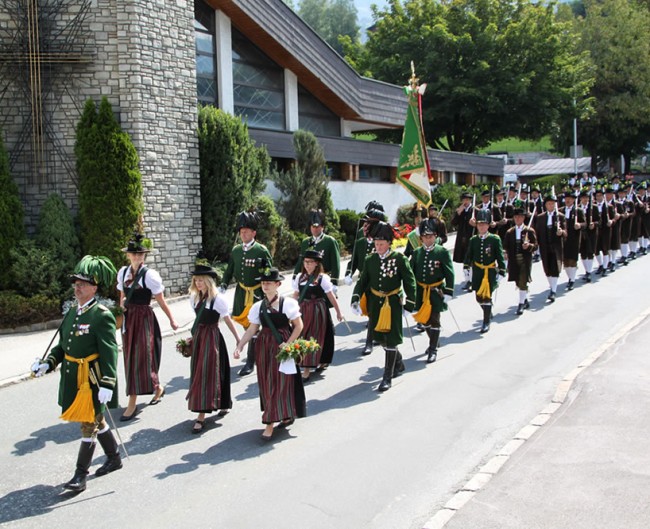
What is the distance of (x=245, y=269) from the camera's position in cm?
1068

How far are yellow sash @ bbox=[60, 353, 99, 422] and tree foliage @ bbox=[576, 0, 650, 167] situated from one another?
149 ft

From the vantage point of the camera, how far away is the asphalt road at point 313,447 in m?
6.06

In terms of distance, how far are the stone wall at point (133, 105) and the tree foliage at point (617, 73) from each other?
36412mm

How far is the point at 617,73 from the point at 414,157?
36998 millimetres

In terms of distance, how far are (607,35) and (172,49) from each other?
39118mm

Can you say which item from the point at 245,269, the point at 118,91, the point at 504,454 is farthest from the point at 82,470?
the point at 118,91

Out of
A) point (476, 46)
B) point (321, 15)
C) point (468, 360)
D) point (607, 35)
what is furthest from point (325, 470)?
point (321, 15)

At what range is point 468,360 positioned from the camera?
35.7 feet

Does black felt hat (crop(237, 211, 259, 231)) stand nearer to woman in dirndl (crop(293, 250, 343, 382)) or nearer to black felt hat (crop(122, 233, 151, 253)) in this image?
woman in dirndl (crop(293, 250, 343, 382))

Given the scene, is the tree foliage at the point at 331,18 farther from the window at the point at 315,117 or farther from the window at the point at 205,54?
the window at the point at 205,54

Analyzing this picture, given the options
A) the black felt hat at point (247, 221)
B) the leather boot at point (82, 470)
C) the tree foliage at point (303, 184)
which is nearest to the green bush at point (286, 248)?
the tree foliage at point (303, 184)

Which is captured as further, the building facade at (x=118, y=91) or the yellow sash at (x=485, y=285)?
the building facade at (x=118, y=91)

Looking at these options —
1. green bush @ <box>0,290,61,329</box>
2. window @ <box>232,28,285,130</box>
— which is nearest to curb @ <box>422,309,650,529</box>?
green bush @ <box>0,290,61,329</box>

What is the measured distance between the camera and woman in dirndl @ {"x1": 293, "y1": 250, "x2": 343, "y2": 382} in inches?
393
